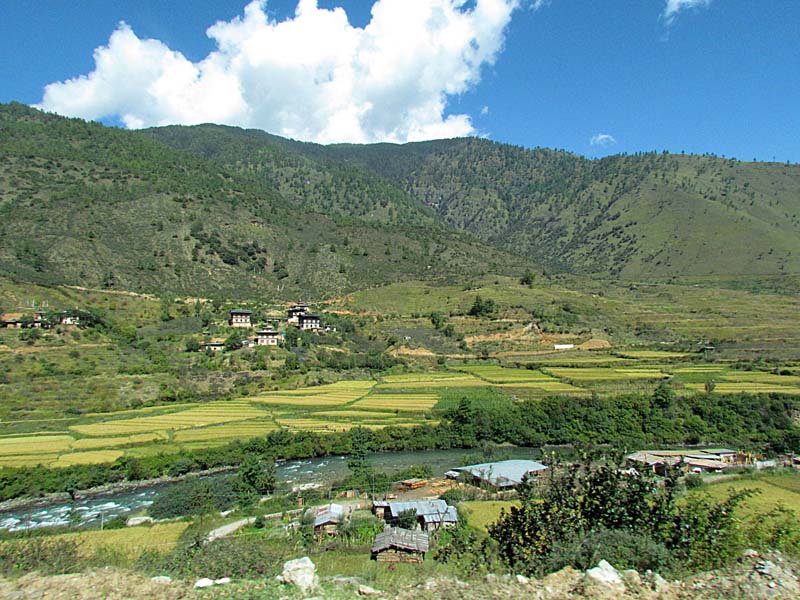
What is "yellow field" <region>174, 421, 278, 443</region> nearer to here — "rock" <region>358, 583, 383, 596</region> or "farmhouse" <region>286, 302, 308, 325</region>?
"rock" <region>358, 583, 383, 596</region>

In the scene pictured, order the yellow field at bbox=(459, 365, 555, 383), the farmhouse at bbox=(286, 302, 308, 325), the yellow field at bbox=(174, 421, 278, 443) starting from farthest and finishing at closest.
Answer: the farmhouse at bbox=(286, 302, 308, 325)
the yellow field at bbox=(459, 365, 555, 383)
the yellow field at bbox=(174, 421, 278, 443)

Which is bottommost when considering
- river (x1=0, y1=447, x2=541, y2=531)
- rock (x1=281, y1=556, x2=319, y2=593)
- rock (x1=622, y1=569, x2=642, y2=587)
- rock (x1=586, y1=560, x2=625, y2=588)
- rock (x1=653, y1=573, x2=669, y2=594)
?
river (x1=0, y1=447, x2=541, y2=531)

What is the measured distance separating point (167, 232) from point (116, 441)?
239 ft

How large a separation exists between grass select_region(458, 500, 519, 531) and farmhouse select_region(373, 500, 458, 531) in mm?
797

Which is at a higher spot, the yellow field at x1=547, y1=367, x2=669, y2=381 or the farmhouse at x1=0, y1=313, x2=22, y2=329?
the farmhouse at x1=0, y1=313, x2=22, y2=329

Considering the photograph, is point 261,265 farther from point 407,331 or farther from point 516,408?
point 516,408

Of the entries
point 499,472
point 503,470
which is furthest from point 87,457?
point 503,470

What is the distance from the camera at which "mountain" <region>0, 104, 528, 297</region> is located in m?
87.9

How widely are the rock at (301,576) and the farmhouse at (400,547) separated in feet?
26.9

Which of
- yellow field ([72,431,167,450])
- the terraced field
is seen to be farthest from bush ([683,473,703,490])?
yellow field ([72,431,167,450])

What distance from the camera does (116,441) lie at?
35.0 m

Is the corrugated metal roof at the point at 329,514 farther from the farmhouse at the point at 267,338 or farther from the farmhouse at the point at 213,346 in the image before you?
the farmhouse at the point at 267,338

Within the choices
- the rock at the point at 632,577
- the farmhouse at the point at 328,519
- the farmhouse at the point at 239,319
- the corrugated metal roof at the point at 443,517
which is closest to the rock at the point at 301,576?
the rock at the point at 632,577

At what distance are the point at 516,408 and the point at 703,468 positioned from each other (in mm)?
14331
